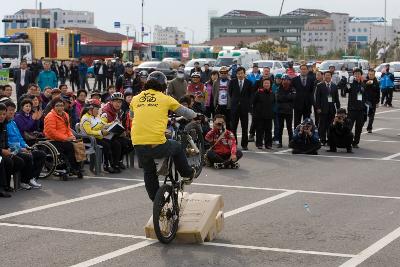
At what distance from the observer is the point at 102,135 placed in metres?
15.8

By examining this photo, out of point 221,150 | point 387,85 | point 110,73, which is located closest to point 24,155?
point 221,150

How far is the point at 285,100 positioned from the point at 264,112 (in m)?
1.06

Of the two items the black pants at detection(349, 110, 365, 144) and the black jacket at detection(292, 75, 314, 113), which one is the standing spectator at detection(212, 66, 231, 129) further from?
the black pants at detection(349, 110, 365, 144)

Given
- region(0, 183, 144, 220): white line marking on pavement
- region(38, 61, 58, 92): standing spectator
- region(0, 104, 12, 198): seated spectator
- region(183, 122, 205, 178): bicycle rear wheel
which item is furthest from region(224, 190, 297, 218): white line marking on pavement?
region(38, 61, 58, 92): standing spectator

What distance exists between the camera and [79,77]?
138 ft

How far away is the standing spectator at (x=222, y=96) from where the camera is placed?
20.0 meters

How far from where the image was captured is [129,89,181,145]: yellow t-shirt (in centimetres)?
960

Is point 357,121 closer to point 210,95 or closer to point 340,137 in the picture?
point 340,137

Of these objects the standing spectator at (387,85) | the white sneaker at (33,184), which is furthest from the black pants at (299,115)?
the standing spectator at (387,85)

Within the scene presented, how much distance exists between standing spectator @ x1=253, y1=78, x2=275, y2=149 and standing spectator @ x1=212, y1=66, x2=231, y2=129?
0.67 meters

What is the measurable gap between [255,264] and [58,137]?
22.4 feet

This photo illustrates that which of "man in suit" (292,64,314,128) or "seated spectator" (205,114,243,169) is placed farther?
"man in suit" (292,64,314,128)

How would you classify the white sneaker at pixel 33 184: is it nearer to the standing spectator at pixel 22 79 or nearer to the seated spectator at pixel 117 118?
the seated spectator at pixel 117 118

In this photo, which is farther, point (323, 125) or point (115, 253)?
point (323, 125)
